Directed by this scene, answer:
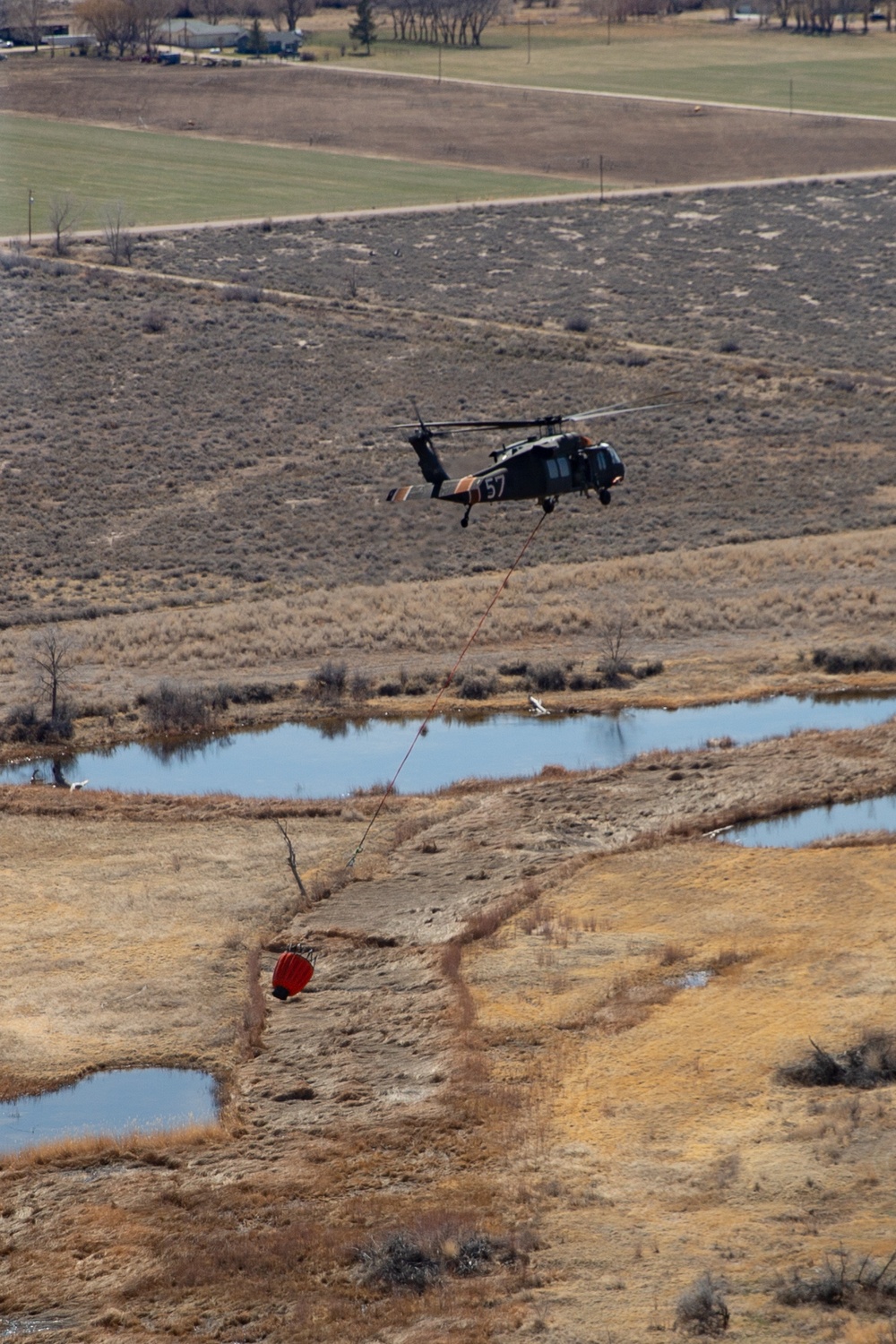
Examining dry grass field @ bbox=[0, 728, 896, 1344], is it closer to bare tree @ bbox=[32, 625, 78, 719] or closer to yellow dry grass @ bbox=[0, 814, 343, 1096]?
yellow dry grass @ bbox=[0, 814, 343, 1096]

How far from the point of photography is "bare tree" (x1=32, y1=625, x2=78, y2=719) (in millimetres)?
47172

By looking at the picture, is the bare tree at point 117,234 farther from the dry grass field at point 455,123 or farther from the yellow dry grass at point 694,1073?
the yellow dry grass at point 694,1073

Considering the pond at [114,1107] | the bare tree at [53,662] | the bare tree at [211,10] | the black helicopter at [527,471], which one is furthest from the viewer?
the bare tree at [211,10]

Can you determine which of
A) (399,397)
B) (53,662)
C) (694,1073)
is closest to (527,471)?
(694,1073)

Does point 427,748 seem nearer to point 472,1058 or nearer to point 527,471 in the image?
point 527,471

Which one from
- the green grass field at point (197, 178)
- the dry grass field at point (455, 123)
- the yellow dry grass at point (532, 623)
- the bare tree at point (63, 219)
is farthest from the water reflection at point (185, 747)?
the dry grass field at point (455, 123)

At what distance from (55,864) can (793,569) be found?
2986cm

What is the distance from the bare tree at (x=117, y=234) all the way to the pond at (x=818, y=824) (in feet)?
200

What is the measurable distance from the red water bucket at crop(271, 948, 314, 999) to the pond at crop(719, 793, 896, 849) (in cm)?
1169

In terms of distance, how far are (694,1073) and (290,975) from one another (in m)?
7.77

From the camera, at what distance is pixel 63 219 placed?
310 feet

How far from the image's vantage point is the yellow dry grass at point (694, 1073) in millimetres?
22562

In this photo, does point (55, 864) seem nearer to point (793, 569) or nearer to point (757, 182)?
point (793, 569)

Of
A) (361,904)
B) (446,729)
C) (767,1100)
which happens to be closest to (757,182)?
(446,729)
